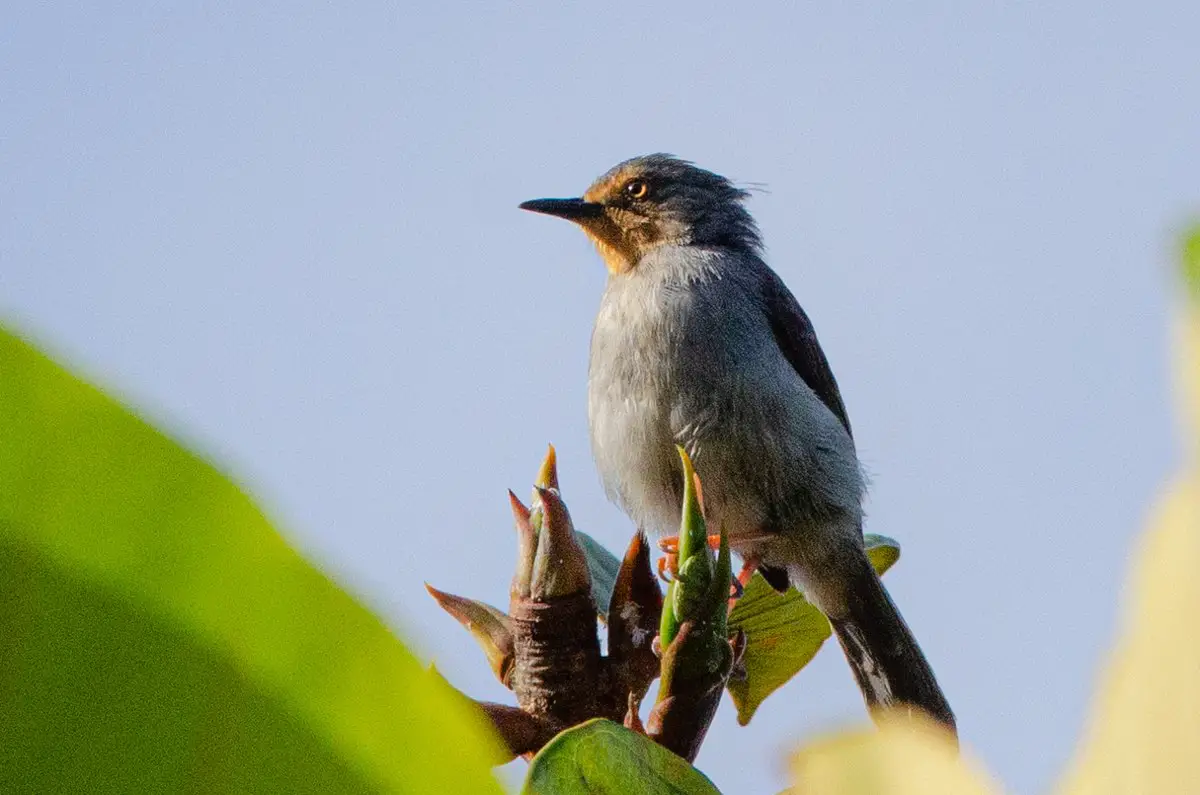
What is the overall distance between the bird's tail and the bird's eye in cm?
186

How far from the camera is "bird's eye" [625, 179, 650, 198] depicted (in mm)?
5641

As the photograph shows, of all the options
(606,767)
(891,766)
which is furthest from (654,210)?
(891,766)

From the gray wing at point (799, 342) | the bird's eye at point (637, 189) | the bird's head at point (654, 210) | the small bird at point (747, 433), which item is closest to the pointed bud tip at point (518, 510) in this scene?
the small bird at point (747, 433)

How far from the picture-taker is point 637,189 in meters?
5.66

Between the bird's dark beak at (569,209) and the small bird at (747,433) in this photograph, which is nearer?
the small bird at (747,433)

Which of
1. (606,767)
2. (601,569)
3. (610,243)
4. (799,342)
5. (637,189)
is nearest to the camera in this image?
(606,767)

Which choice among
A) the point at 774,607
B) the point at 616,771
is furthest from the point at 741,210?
the point at 616,771

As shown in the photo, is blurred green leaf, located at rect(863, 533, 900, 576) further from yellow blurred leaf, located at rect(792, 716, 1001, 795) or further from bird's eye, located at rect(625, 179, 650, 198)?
bird's eye, located at rect(625, 179, 650, 198)

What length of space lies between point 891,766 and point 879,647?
457 centimetres

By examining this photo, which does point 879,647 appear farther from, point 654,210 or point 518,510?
point 518,510

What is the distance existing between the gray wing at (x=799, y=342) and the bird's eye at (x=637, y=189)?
715mm

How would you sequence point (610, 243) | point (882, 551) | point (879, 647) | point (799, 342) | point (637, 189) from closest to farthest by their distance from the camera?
point (882, 551), point (879, 647), point (799, 342), point (610, 243), point (637, 189)

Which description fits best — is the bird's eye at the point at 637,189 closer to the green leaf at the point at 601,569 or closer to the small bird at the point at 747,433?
the small bird at the point at 747,433

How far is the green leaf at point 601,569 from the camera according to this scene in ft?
7.02
